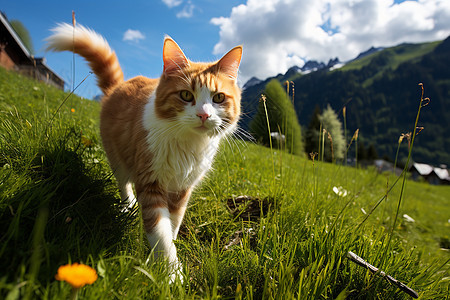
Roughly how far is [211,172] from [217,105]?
118cm

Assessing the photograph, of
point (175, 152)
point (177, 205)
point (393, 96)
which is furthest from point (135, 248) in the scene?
point (393, 96)

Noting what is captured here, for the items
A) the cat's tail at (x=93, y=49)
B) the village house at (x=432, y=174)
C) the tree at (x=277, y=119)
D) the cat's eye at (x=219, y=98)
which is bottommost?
the cat's tail at (x=93, y=49)

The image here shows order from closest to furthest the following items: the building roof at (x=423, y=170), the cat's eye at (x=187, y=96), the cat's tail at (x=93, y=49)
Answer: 1. the cat's eye at (x=187, y=96)
2. the cat's tail at (x=93, y=49)
3. the building roof at (x=423, y=170)

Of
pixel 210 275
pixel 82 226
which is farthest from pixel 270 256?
pixel 82 226

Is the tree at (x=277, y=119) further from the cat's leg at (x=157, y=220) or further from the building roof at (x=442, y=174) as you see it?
the building roof at (x=442, y=174)

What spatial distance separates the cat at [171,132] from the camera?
80.0 inches

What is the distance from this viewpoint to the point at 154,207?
1979mm

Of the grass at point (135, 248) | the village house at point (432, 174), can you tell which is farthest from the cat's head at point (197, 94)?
the village house at point (432, 174)

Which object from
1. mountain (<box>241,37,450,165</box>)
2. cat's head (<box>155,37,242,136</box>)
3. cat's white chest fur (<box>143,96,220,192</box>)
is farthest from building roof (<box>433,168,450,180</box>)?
mountain (<box>241,37,450,165</box>)

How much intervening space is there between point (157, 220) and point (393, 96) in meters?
185

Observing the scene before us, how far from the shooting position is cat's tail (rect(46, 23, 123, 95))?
9.55ft

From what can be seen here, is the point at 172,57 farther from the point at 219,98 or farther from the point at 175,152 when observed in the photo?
the point at 175,152

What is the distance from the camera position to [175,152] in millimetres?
2131

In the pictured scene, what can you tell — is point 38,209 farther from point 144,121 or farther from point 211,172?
point 211,172
